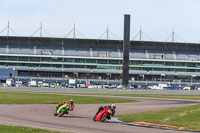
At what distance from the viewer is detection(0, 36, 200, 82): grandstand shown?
454 ft

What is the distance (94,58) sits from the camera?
5468 inches

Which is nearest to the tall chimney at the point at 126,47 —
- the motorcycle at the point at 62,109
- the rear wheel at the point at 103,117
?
the motorcycle at the point at 62,109

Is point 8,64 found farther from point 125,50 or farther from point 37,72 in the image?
point 125,50

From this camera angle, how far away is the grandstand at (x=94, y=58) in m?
138

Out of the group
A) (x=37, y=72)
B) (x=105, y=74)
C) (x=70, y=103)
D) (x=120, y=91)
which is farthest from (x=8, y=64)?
(x=70, y=103)

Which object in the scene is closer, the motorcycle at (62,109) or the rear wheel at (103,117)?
the rear wheel at (103,117)

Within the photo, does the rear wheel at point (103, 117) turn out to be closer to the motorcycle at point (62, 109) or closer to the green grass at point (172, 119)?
the green grass at point (172, 119)

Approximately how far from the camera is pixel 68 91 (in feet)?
297

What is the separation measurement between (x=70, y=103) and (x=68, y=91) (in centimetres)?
6144

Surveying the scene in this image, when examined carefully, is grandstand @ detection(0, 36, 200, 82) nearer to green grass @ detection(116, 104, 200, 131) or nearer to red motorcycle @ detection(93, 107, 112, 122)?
green grass @ detection(116, 104, 200, 131)

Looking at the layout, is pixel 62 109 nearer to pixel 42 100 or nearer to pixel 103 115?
pixel 103 115

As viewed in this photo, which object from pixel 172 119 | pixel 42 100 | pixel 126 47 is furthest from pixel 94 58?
pixel 172 119

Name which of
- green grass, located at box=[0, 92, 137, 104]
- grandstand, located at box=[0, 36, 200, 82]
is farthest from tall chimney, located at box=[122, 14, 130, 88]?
green grass, located at box=[0, 92, 137, 104]

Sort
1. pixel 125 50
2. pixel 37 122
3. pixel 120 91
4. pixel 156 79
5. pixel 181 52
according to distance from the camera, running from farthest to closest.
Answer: pixel 181 52 → pixel 156 79 → pixel 125 50 → pixel 120 91 → pixel 37 122
